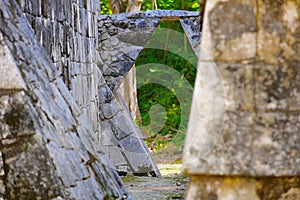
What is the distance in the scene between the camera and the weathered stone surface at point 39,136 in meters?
3.36

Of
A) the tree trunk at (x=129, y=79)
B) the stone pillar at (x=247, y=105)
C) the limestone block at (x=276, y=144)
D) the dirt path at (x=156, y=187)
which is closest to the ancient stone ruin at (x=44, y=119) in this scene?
the stone pillar at (x=247, y=105)

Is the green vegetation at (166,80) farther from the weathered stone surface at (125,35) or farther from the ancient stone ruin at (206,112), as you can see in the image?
the ancient stone ruin at (206,112)

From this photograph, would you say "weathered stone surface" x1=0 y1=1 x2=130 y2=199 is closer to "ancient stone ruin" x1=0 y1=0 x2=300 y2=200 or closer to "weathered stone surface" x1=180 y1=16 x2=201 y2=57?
"ancient stone ruin" x1=0 y1=0 x2=300 y2=200

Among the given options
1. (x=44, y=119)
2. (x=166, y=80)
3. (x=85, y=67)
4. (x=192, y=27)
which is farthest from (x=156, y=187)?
(x=166, y=80)

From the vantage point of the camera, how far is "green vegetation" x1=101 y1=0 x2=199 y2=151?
650 inches

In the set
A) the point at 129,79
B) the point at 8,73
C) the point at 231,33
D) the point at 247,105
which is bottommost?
the point at 129,79

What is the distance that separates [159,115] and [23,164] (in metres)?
13.9

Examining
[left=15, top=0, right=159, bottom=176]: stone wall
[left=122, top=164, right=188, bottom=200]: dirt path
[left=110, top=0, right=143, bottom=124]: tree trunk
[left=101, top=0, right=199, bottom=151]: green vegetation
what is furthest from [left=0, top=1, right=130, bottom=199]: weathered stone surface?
[left=101, top=0, right=199, bottom=151]: green vegetation

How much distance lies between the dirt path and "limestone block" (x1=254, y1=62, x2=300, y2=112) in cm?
537

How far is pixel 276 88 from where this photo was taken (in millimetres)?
2287

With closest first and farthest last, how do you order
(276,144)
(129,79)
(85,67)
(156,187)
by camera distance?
(276,144) → (85,67) → (156,187) → (129,79)

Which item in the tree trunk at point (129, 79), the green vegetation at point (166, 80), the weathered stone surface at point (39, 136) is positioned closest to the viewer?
the weathered stone surface at point (39, 136)

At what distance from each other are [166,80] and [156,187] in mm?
8671

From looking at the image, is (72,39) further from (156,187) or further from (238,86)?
(238,86)
